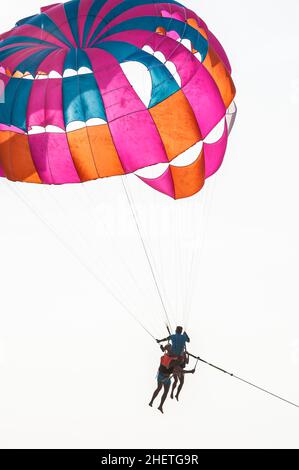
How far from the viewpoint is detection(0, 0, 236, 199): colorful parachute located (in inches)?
750

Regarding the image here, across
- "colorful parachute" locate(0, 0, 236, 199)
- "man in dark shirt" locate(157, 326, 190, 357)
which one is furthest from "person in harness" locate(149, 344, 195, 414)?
"colorful parachute" locate(0, 0, 236, 199)

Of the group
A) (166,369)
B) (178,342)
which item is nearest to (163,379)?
(166,369)

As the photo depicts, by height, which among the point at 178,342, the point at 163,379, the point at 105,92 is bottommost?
the point at 163,379

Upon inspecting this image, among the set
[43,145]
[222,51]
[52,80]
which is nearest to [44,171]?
[43,145]

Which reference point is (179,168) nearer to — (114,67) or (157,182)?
(157,182)

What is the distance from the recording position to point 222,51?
20531 mm

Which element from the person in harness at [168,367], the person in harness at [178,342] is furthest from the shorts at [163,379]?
the person in harness at [178,342]

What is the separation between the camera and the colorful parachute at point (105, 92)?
1906 cm

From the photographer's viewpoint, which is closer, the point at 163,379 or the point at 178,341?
the point at 178,341

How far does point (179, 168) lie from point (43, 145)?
2910mm

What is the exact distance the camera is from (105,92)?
18984mm

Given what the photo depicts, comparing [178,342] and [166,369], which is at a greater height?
[178,342]

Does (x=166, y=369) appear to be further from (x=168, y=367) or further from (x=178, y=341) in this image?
(x=178, y=341)

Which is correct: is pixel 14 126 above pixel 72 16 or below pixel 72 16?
below
